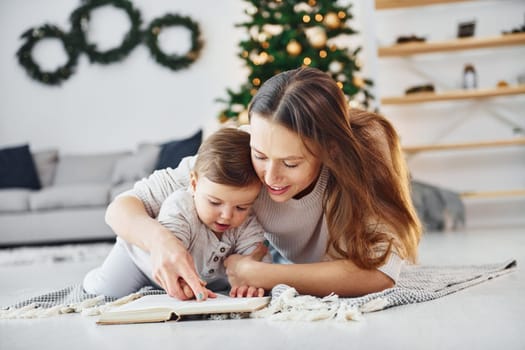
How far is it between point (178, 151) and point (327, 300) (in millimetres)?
3008

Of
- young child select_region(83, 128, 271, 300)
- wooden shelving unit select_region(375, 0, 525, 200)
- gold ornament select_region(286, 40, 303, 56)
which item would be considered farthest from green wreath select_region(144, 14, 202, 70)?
young child select_region(83, 128, 271, 300)

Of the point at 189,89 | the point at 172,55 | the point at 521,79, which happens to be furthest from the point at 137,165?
the point at 521,79

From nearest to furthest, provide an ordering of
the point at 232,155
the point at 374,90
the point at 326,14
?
1. the point at 232,155
2. the point at 326,14
3. the point at 374,90

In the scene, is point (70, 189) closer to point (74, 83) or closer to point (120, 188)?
point (120, 188)

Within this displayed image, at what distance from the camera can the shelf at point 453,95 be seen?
14.7ft

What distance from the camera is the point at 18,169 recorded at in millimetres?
5070

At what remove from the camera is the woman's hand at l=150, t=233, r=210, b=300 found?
1.47 metres

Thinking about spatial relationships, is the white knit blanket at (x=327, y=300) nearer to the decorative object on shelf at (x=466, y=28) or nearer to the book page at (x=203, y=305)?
the book page at (x=203, y=305)

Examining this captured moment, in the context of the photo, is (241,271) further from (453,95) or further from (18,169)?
(18,169)

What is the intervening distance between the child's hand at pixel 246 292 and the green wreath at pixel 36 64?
4612mm

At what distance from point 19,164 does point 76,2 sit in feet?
5.28

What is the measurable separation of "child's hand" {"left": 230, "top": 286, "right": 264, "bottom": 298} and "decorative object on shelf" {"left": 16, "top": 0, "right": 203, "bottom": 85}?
168 inches

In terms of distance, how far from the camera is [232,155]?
1.61m

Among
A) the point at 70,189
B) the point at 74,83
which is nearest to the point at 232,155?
the point at 70,189
